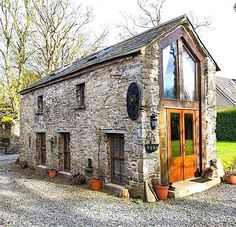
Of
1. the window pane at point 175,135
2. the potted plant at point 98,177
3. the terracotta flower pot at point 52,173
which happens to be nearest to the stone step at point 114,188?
the potted plant at point 98,177

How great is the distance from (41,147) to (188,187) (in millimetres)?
9156

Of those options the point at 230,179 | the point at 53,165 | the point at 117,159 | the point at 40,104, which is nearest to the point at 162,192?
the point at 117,159

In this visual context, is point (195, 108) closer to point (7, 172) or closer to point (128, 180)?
point (128, 180)

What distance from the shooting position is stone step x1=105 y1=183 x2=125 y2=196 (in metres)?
9.54

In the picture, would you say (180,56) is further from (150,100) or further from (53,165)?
(53,165)

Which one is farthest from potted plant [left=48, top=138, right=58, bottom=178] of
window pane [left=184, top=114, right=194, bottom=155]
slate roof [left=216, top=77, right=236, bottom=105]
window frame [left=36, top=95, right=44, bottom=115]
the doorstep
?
slate roof [left=216, top=77, right=236, bottom=105]

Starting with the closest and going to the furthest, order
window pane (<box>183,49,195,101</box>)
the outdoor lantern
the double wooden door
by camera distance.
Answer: the outdoor lantern, the double wooden door, window pane (<box>183,49,195,101</box>)

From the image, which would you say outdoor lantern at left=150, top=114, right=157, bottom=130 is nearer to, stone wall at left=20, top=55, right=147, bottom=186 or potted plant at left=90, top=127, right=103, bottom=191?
stone wall at left=20, top=55, right=147, bottom=186

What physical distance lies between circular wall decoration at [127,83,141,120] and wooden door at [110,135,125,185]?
114 cm

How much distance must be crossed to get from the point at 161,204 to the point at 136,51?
15.1ft

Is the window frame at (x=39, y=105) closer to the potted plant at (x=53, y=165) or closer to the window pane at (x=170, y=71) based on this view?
the potted plant at (x=53, y=165)

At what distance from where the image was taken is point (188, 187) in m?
9.35

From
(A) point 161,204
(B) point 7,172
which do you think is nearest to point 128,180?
(A) point 161,204

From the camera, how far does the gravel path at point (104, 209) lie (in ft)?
22.8
